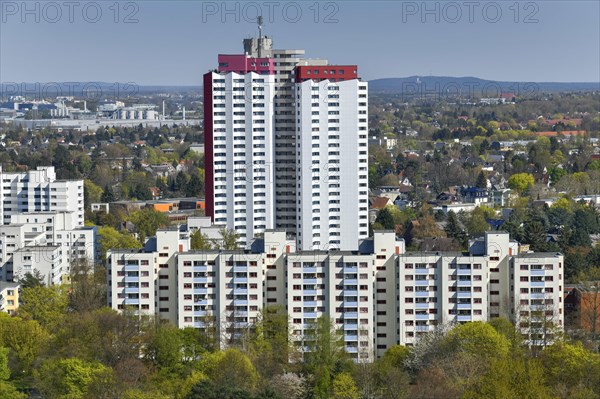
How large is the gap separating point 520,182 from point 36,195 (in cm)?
1619

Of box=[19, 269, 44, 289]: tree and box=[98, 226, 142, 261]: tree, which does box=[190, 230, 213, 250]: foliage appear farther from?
box=[19, 269, 44, 289]: tree

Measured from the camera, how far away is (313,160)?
27.0 m

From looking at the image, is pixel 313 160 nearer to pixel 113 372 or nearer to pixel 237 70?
pixel 237 70

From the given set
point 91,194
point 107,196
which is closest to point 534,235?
point 107,196

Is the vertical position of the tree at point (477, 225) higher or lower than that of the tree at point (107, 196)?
lower

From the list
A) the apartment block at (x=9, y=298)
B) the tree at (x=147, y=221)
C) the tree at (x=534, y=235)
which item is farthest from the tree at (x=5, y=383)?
the tree at (x=534, y=235)

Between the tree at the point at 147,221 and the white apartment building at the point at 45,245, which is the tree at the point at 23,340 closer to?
the white apartment building at the point at 45,245

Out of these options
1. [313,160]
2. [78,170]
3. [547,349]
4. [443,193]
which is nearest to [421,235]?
[313,160]

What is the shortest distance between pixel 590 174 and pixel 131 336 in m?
27.2

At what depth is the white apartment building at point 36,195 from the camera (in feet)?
97.2

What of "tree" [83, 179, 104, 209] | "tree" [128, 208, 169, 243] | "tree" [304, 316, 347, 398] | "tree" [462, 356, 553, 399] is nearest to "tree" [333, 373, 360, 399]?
"tree" [304, 316, 347, 398]

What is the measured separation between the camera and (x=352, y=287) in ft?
63.2

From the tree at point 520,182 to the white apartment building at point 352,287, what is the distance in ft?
70.9

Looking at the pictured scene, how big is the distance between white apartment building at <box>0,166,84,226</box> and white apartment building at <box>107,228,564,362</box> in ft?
33.6
